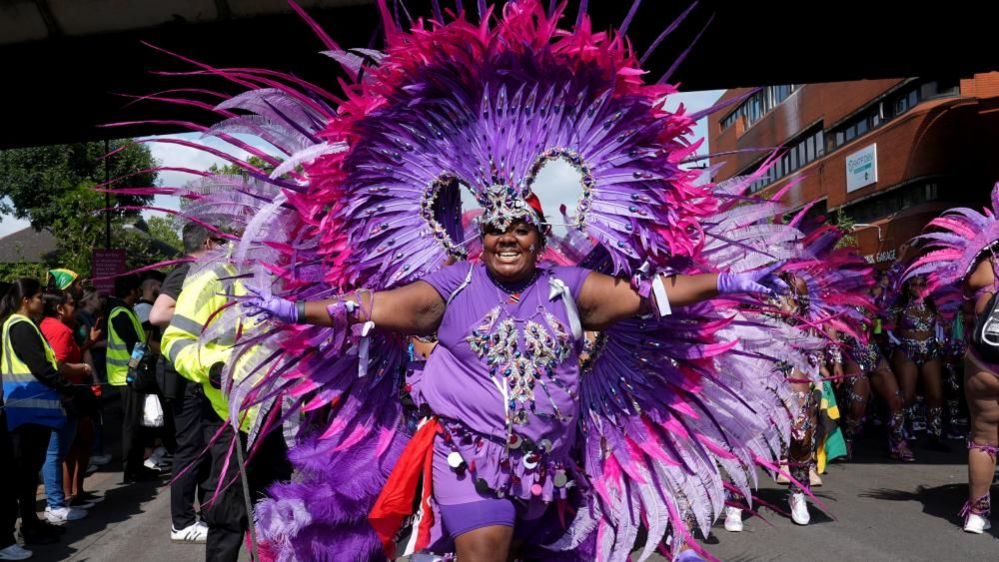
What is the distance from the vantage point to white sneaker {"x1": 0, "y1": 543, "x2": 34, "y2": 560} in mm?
5301

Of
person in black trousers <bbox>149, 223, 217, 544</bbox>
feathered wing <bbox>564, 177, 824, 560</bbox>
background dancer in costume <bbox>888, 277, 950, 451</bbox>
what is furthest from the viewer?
background dancer in costume <bbox>888, 277, 950, 451</bbox>

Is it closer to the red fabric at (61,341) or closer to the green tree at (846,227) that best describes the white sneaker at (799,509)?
the green tree at (846,227)

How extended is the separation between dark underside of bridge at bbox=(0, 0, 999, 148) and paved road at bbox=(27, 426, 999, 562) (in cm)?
405

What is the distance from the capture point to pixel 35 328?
568 cm

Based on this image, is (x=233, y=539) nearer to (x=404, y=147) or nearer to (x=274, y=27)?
(x=404, y=147)

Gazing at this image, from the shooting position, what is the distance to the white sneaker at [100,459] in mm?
8672

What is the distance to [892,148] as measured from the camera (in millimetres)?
28594

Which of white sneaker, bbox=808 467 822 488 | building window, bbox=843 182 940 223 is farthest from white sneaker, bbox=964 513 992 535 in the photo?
Result: building window, bbox=843 182 940 223

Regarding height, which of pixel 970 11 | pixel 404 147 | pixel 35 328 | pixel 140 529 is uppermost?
pixel 970 11

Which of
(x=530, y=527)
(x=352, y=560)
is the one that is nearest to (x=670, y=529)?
(x=530, y=527)

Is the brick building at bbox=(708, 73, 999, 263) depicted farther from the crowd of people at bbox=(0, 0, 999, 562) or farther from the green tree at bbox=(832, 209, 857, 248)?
the crowd of people at bbox=(0, 0, 999, 562)

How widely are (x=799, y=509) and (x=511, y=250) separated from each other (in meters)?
3.98

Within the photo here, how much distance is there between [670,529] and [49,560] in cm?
408

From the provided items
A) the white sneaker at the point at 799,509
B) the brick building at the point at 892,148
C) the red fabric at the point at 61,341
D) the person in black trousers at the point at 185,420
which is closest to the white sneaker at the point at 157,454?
the red fabric at the point at 61,341
